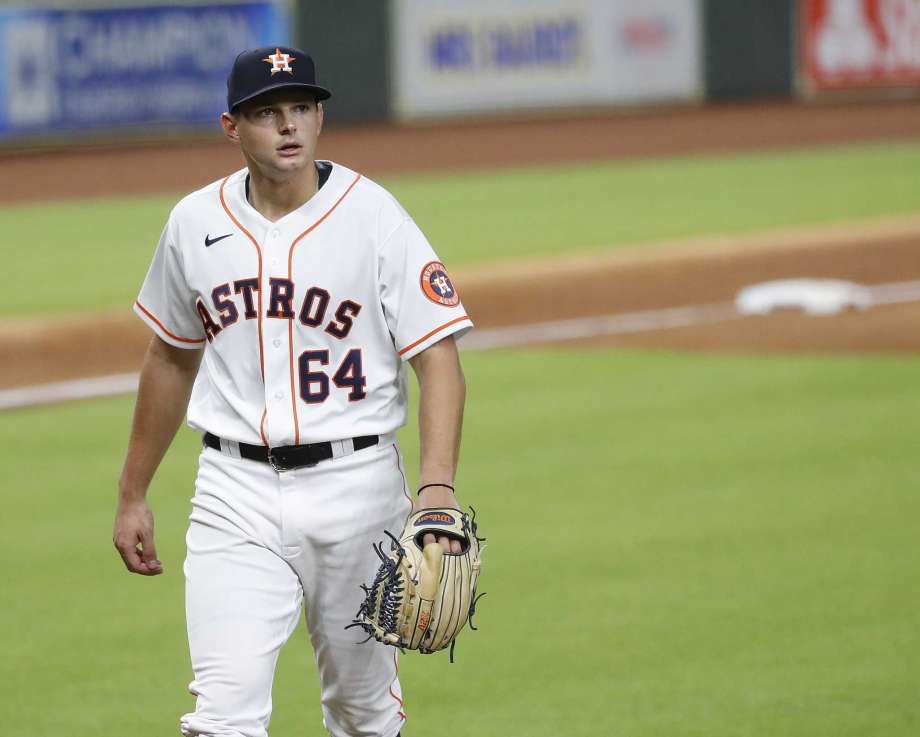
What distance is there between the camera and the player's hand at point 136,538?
4352 mm

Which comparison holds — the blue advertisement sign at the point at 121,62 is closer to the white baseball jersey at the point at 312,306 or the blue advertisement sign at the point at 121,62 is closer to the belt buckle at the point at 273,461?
the white baseball jersey at the point at 312,306

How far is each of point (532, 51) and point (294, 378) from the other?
2447cm

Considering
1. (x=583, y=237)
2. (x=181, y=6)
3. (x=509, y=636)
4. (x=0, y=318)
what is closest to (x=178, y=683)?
(x=509, y=636)

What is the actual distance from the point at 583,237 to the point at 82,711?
38.5 feet

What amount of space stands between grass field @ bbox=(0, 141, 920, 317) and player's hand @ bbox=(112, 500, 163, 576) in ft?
29.5

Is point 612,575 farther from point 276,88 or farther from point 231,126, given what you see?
point 276,88

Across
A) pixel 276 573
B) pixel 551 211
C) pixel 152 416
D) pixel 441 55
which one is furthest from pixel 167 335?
pixel 441 55

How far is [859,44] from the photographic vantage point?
30062mm

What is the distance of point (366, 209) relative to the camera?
416 centimetres

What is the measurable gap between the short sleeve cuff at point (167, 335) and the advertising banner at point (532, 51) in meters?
23.5

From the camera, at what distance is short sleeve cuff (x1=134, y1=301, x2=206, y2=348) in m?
4.34

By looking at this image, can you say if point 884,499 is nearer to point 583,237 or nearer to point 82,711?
point 82,711

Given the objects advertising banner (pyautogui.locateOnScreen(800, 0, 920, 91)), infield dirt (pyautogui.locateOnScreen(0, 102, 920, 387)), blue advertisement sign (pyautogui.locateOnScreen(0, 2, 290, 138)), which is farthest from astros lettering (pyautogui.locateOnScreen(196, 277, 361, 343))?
advertising banner (pyautogui.locateOnScreen(800, 0, 920, 91))

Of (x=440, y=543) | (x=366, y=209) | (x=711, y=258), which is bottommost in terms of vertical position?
(x=711, y=258)
